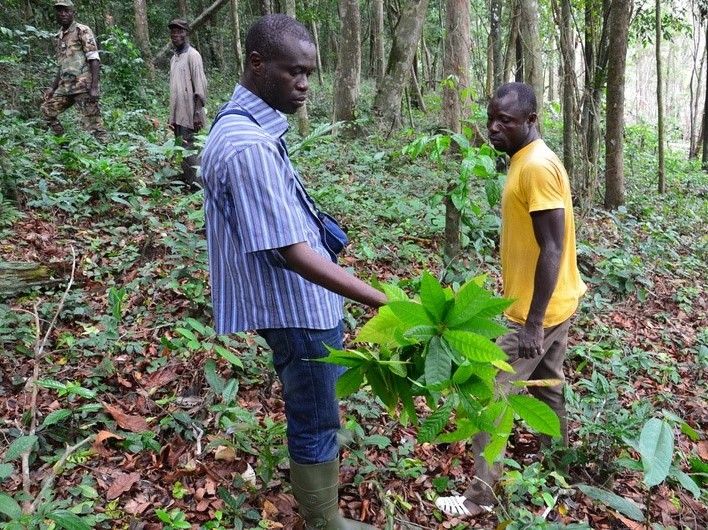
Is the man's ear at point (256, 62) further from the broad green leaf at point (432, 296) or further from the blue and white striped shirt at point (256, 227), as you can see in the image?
the broad green leaf at point (432, 296)

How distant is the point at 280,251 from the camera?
1856 millimetres

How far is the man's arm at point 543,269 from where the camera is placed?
2559 mm

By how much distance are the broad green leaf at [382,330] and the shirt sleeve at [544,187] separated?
113cm

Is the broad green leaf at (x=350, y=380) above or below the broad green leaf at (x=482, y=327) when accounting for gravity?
below

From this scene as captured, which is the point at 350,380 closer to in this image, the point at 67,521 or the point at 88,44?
the point at 67,521

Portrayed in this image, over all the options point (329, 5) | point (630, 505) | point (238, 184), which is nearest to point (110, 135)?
point (238, 184)

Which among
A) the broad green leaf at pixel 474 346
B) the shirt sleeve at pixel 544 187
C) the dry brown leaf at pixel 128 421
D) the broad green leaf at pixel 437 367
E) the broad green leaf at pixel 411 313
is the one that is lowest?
the dry brown leaf at pixel 128 421

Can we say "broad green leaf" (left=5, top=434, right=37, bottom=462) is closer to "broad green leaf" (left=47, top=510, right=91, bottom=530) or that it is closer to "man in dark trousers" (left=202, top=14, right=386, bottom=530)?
"broad green leaf" (left=47, top=510, right=91, bottom=530)

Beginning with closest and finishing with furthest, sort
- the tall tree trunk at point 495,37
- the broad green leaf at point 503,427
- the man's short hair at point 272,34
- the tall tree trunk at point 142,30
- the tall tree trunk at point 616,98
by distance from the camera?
the broad green leaf at point 503,427, the man's short hair at point 272,34, the tall tree trunk at point 616,98, the tall tree trunk at point 495,37, the tall tree trunk at point 142,30

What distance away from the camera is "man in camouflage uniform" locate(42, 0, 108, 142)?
7.27m

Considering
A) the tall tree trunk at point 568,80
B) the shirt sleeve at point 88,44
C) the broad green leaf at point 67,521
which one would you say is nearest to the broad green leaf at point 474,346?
the broad green leaf at point 67,521

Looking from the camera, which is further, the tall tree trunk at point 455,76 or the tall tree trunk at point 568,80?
the tall tree trunk at point 568,80

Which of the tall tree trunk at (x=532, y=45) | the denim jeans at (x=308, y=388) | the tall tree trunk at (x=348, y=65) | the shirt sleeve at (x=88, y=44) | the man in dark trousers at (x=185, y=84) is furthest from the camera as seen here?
the tall tree trunk at (x=348, y=65)

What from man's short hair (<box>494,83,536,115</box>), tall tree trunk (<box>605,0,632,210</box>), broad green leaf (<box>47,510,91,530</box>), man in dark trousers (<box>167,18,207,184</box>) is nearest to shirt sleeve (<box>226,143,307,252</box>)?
broad green leaf (<box>47,510,91,530</box>)
